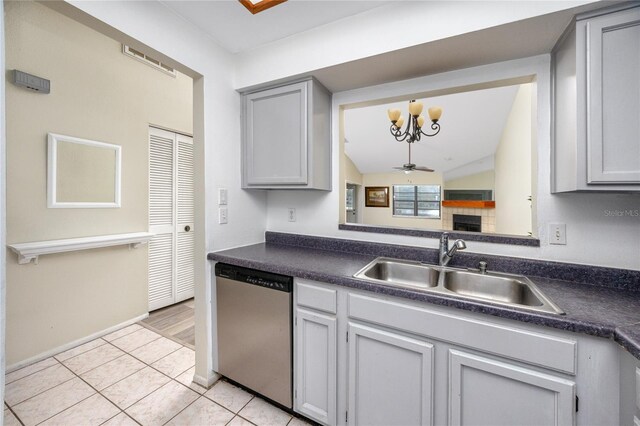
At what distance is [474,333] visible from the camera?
1.04 metres

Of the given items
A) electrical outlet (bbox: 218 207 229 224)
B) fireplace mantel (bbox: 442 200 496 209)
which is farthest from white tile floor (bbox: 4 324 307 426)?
fireplace mantel (bbox: 442 200 496 209)

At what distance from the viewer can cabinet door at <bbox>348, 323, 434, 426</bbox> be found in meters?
1.15

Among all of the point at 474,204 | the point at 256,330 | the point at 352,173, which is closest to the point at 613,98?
the point at 256,330

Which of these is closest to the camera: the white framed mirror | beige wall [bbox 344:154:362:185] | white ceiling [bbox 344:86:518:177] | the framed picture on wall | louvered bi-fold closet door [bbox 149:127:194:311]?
the white framed mirror

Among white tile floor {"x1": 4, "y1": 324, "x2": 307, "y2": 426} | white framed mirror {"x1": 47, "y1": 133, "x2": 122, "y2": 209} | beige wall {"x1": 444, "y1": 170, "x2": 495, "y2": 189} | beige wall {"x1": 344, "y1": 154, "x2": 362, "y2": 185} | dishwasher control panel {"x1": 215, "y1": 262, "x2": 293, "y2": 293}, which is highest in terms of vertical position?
beige wall {"x1": 344, "y1": 154, "x2": 362, "y2": 185}

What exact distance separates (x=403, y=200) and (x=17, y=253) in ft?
26.4

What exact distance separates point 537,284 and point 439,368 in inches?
26.2

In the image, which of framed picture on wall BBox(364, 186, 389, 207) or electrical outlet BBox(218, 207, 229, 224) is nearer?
electrical outlet BBox(218, 207, 229, 224)

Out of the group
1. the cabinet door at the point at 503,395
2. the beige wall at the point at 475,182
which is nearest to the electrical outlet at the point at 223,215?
the cabinet door at the point at 503,395

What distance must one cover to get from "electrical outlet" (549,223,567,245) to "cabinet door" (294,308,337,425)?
4.13ft

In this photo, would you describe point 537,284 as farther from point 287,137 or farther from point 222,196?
point 222,196

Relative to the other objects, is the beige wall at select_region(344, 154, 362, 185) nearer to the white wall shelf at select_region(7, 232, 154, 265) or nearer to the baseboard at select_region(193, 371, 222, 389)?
the white wall shelf at select_region(7, 232, 154, 265)

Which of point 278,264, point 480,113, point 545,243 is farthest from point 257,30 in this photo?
point 480,113

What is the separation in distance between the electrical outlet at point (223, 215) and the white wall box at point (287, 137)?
0.26 metres
